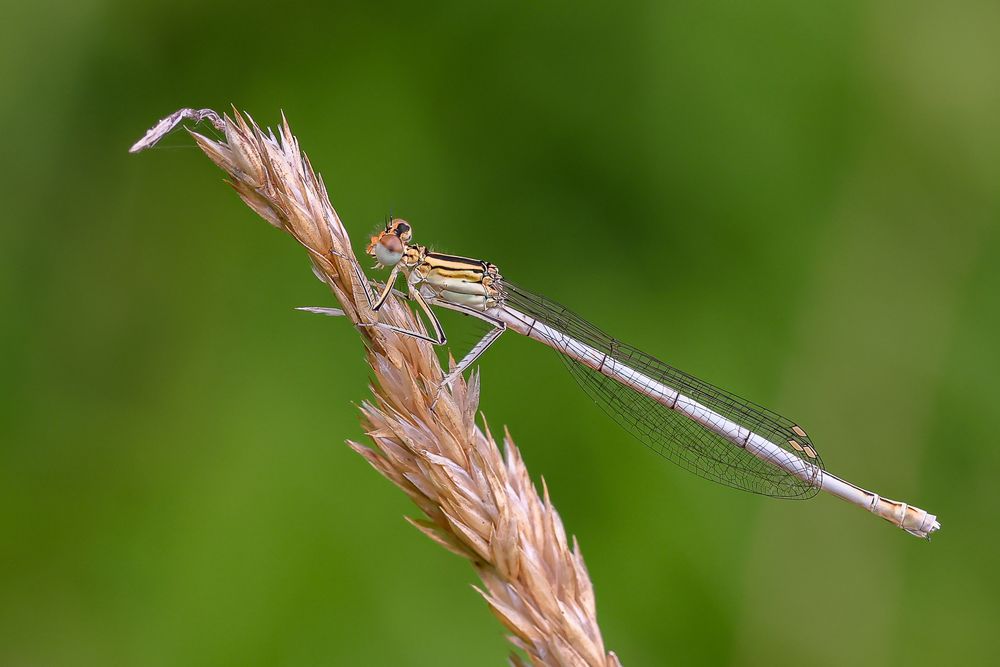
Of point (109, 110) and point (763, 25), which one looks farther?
point (763, 25)

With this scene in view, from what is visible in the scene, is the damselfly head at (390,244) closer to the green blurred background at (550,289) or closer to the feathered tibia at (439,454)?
the green blurred background at (550,289)

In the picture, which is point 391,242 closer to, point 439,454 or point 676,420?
point 439,454

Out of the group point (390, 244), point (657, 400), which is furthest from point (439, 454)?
point (657, 400)

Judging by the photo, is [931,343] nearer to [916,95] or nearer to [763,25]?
[916,95]

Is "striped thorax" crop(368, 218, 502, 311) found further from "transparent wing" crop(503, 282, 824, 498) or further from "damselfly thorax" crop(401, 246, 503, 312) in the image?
"transparent wing" crop(503, 282, 824, 498)

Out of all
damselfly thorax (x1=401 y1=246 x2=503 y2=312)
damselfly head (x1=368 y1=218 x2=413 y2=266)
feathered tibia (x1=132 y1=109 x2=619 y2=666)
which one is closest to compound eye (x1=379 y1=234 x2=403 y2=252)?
damselfly head (x1=368 y1=218 x2=413 y2=266)

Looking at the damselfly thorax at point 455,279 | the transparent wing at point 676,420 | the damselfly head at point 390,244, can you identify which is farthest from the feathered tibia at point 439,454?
the transparent wing at point 676,420

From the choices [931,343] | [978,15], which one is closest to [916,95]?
[978,15]
